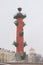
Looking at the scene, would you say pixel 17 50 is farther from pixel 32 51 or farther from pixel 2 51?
pixel 2 51

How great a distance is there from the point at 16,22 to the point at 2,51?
3.02 meters

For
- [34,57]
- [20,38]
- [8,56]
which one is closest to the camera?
[34,57]

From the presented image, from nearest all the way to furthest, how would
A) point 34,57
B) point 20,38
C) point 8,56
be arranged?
point 34,57, point 20,38, point 8,56

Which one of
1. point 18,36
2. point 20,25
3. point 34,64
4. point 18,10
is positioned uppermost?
point 18,10

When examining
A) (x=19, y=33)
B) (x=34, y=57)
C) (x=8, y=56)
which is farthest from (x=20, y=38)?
(x=34, y=57)

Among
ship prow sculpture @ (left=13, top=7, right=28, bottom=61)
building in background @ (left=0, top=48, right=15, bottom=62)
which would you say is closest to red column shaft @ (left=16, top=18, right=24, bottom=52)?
ship prow sculpture @ (left=13, top=7, right=28, bottom=61)

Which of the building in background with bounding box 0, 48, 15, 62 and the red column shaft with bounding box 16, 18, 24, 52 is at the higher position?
the red column shaft with bounding box 16, 18, 24, 52

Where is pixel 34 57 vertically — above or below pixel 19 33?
below

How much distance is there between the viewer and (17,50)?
8.30 m

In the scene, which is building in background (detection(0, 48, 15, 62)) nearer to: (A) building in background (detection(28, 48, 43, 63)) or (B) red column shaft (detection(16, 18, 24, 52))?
(B) red column shaft (detection(16, 18, 24, 52))

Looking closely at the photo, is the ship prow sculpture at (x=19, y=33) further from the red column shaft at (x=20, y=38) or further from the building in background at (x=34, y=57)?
the building in background at (x=34, y=57)

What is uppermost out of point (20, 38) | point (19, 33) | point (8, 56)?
point (19, 33)

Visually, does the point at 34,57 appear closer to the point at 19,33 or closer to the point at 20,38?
the point at 20,38

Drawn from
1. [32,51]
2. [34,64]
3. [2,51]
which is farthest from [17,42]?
[34,64]
